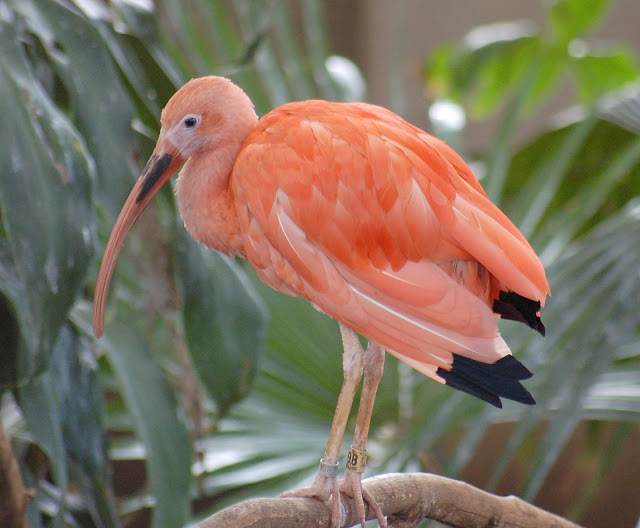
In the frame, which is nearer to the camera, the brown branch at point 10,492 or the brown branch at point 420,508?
the brown branch at point 420,508

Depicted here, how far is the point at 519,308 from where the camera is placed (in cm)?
113

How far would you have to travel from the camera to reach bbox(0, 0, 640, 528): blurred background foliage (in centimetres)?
111

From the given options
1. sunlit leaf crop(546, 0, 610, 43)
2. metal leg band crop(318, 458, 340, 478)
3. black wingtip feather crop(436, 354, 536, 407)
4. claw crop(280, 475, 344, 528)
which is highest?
sunlit leaf crop(546, 0, 610, 43)

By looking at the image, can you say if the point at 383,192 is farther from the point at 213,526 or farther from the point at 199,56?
the point at 199,56

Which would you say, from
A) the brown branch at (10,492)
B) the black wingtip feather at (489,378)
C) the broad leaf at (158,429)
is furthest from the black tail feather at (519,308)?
the brown branch at (10,492)

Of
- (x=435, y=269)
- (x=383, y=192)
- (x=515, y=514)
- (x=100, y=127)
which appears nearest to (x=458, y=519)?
(x=515, y=514)

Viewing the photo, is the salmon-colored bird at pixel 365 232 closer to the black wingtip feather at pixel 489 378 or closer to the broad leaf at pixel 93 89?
the black wingtip feather at pixel 489 378

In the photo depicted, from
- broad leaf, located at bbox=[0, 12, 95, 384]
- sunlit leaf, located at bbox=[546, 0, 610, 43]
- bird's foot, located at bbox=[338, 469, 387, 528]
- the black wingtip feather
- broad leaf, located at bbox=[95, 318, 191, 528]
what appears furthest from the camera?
sunlit leaf, located at bbox=[546, 0, 610, 43]

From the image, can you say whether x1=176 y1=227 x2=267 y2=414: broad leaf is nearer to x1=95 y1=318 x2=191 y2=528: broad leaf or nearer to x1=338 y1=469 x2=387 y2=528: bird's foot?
x1=95 y1=318 x2=191 y2=528: broad leaf

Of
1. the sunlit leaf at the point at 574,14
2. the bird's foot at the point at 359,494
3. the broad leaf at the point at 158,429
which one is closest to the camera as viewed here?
the bird's foot at the point at 359,494

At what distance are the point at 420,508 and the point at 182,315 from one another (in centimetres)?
53

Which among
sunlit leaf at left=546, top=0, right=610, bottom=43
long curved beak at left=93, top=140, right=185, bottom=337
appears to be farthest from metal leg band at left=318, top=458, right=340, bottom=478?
sunlit leaf at left=546, top=0, right=610, bottom=43

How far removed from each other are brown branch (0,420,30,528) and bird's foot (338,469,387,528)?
52 centimetres

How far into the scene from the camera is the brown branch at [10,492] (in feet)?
3.97
